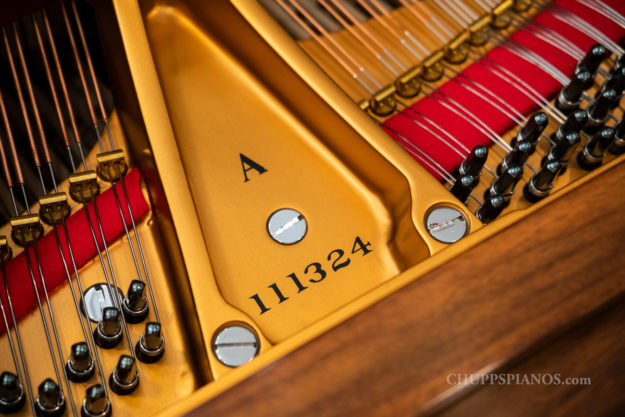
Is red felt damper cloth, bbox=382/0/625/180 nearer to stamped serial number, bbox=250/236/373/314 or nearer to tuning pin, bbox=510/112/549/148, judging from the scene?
tuning pin, bbox=510/112/549/148

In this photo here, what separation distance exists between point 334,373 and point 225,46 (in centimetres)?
96

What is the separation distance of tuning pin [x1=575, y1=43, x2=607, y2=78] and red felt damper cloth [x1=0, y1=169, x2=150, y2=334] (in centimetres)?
111

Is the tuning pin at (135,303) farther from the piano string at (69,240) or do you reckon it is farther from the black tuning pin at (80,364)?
the black tuning pin at (80,364)

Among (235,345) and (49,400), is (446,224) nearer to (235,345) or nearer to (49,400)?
(235,345)

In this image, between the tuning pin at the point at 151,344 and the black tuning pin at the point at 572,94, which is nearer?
the tuning pin at the point at 151,344

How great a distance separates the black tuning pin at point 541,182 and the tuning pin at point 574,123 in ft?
0.33

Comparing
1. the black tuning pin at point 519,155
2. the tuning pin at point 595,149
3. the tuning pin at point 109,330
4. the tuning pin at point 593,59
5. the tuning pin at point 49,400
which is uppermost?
the tuning pin at point 593,59

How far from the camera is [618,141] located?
156cm

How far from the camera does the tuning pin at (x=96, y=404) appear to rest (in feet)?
3.82

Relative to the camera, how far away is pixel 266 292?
1.42 meters

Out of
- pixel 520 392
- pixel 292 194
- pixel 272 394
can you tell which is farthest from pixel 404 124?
pixel 272 394

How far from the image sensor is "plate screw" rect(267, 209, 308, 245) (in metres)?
1.49

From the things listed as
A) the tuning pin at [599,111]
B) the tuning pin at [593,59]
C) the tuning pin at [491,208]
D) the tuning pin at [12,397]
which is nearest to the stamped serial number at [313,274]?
the tuning pin at [491,208]

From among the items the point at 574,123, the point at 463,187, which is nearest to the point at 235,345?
the point at 463,187
